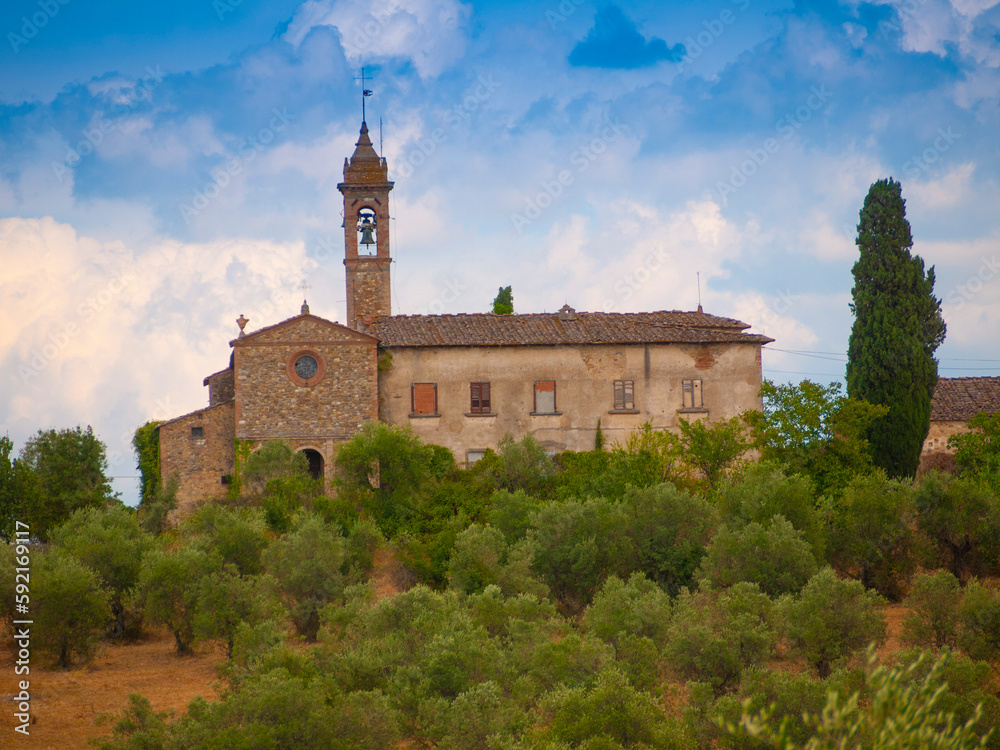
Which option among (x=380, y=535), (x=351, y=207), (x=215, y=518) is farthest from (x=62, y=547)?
(x=351, y=207)

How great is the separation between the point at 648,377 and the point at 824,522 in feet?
34.5

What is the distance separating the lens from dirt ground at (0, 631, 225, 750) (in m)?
15.3

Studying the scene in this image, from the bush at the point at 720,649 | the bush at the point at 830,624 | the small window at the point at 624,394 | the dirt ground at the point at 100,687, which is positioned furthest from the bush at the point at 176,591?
the small window at the point at 624,394

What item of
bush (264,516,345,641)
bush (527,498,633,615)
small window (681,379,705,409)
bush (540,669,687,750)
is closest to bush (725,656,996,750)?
bush (540,669,687,750)

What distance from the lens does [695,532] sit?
953 inches

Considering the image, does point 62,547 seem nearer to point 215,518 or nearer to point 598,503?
point 215,518

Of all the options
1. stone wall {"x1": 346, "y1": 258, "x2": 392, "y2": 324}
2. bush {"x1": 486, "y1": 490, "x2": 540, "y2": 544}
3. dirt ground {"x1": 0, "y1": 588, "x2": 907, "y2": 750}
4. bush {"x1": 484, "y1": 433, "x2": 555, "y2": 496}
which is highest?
stone wall {"x1": 346, "y1": 258, "x2": 392, "y2": 324}

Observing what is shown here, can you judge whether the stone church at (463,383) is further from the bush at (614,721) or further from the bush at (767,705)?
the bush at (614,721)

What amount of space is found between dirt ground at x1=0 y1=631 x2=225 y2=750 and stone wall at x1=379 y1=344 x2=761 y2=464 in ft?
40.5

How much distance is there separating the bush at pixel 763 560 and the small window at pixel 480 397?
12.7 metres

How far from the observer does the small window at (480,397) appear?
109 ft

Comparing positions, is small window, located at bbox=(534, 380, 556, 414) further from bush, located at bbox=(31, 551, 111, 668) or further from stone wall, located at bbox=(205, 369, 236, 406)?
bush, located at bbox=(31, 551, 111, 668)

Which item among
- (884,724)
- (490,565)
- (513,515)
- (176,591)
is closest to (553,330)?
(513,515)

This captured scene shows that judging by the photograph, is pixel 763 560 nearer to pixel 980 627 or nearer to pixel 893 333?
pixel 980 627
